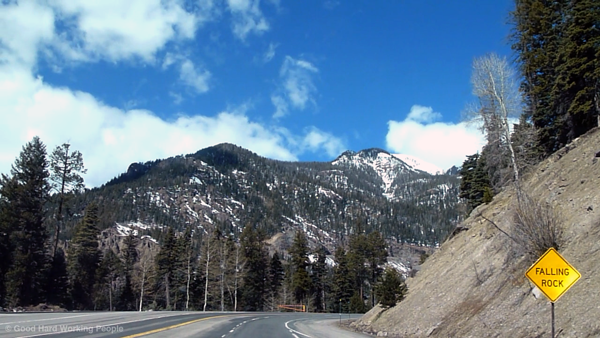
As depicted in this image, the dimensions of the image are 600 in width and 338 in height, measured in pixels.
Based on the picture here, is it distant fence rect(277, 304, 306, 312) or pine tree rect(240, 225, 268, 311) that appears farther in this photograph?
pine tree rect(240, 225, 268, 311)

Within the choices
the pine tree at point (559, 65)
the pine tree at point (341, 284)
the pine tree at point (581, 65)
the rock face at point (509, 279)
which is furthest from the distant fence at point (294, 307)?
the pine tree at point (581, 65)

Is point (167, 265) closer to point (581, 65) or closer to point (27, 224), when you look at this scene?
point (27, 224)

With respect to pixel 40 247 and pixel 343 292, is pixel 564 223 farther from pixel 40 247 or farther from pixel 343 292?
pixel 343 292

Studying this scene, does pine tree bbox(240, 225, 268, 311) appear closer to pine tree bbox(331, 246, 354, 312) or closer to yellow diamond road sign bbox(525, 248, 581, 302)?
pine tree bbox(331, 246, 354, 312)

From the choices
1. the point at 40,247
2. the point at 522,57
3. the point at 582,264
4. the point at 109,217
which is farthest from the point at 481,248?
the point at 109,217

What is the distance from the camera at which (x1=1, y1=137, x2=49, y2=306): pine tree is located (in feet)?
125

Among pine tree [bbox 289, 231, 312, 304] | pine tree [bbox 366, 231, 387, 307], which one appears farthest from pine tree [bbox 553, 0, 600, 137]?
pine tree [bbox 289, 231, 312, 304]

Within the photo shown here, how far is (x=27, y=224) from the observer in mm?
40250

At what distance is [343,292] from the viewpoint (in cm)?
7125

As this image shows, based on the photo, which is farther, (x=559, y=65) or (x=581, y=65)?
(x=559, y=65)

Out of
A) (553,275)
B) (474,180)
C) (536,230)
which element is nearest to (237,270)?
(474,180)

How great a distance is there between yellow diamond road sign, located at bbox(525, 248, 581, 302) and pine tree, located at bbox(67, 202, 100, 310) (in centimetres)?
5115

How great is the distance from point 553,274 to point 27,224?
4316cm

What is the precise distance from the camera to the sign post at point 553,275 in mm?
9750
